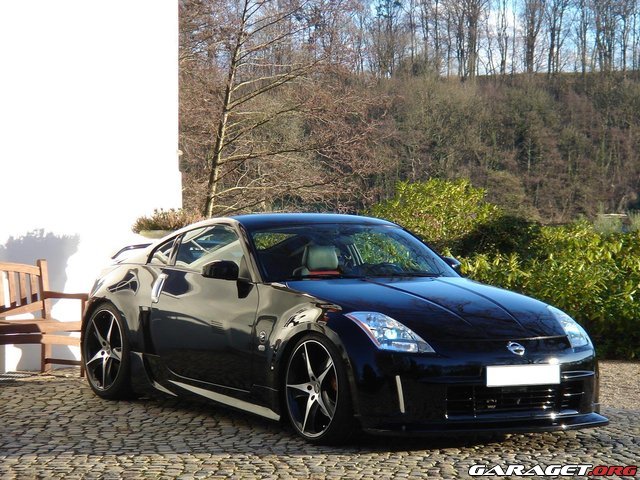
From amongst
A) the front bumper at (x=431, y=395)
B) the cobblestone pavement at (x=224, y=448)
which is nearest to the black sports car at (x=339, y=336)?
the front bumper at (x=431, y=395)

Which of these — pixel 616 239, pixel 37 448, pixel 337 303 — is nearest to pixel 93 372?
pixel 37 448

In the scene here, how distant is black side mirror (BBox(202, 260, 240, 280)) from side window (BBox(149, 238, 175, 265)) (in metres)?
0.98

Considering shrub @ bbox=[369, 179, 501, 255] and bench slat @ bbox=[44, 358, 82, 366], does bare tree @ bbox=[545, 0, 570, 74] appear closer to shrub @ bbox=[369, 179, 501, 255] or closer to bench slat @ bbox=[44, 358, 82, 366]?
shrub @ bbox=[369, 179, 501, 255]

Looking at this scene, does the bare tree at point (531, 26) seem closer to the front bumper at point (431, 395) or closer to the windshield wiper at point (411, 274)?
the windshield wiper at point (411, 274)

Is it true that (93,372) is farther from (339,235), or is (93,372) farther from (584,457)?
(584,457)

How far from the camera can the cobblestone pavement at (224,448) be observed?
212 inches

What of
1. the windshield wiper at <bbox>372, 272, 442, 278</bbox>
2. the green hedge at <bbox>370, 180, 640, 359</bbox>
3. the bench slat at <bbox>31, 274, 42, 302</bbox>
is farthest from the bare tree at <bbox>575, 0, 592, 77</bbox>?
the windshield wiper at <bbox>372, 272, 442, 278</bbox>

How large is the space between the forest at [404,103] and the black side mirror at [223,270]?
19744 millimetres

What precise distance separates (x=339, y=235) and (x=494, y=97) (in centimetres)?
5760

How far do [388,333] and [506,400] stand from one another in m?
0.73

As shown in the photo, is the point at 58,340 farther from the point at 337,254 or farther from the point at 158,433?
the point at 337,254

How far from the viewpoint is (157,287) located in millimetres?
7469

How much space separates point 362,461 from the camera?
18.3ft

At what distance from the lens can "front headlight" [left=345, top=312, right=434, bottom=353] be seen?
5.70 meters
